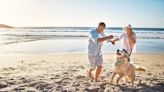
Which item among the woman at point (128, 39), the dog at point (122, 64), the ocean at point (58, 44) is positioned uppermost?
the woman at point (128, 39)

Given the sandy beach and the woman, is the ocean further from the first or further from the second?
the woman

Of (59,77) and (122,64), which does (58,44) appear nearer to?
(59,77)

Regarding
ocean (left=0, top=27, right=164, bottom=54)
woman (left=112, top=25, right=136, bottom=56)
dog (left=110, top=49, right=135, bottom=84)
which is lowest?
ocean (left=0, top=27, right=164, bottom=54)

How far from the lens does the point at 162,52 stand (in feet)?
29.5

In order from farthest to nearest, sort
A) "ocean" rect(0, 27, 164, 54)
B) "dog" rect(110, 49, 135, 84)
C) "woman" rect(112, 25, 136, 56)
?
1. "ocean" rect(0, 27, 164, 54)
2. "woman" rect(112, 25, 136, 56)
3. "dog" rect(110, 49, 135, 84)

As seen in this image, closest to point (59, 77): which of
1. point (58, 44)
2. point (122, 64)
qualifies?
point (122, 64)

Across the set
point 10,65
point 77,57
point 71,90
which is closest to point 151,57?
point 77,57

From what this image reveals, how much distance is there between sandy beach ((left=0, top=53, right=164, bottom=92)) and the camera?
4.29 m

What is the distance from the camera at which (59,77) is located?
502cm

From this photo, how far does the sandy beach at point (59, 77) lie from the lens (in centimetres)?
429

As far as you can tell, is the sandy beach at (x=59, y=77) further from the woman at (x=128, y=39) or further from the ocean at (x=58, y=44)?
the ocean at (x=58, y=44)

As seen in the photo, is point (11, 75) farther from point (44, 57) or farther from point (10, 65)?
point (44, 57)

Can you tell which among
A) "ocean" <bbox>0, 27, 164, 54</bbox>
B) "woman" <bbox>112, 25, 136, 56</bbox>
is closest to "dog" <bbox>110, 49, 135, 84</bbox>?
"woman" <bbox>112, 25, 136, 56</bbox>

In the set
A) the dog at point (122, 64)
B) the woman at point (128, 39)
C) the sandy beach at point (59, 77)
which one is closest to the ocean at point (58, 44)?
the sandy beach at point (59, 77)
